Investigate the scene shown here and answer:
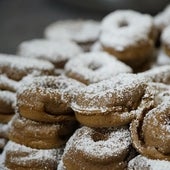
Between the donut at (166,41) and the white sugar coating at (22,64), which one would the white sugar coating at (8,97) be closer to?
the white sugar coating at (22,64)

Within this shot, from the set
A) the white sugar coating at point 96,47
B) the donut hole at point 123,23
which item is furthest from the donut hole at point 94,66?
the donut hole at point 123,23

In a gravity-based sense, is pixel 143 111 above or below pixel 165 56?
above

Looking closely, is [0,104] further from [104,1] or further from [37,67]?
[104,1]

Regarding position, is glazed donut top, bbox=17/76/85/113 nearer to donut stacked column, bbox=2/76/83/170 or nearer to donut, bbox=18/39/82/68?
donut stacked column, bbox=2/76/83/170

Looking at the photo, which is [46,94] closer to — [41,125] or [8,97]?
[41,125]

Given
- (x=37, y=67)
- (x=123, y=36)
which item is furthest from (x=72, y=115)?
(x=123, y=36)

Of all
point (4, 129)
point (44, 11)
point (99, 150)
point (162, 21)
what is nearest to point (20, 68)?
point (4, 129)
